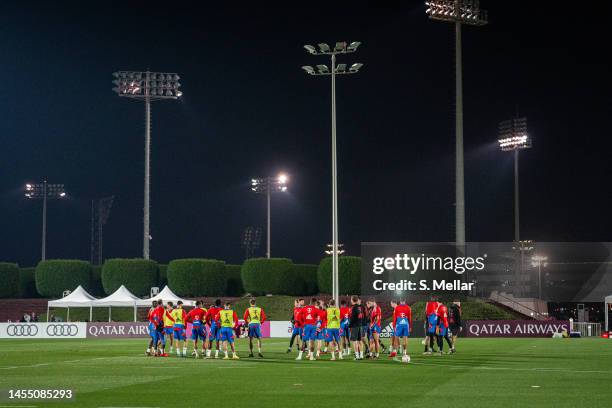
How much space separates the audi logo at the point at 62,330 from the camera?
57328 millimetres

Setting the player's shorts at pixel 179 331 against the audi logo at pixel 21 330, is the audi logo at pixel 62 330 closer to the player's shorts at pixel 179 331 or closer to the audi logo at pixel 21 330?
the audi logo at pixel 21 330

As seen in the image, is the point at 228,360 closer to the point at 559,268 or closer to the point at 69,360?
the point at 69,360

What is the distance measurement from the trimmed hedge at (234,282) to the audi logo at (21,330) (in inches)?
1131

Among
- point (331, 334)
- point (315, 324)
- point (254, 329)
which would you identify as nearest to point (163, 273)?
point (254, 329)

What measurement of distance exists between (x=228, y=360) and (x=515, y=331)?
31335mm

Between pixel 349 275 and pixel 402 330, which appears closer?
pixel 402 330

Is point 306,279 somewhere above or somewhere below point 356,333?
above

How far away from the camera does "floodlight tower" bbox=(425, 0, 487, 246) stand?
65.9 meters

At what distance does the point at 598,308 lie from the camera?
9112 centimetres

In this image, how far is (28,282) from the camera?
87.2 metres

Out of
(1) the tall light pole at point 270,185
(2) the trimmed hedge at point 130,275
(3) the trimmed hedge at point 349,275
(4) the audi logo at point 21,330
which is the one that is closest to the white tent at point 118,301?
(4) the audi logo at point 21,330

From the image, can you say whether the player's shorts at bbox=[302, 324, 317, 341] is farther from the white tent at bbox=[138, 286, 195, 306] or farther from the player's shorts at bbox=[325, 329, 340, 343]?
the white tent at bbox=[138, 286, 195, 306]

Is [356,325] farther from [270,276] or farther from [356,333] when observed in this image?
[270,276]

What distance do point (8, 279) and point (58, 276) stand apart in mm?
5191
